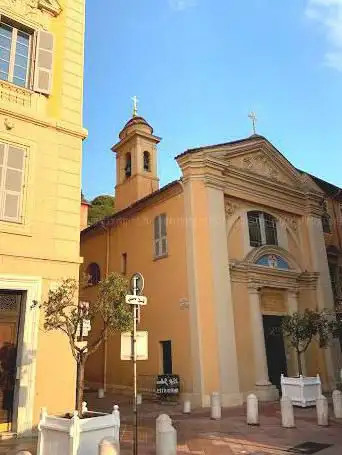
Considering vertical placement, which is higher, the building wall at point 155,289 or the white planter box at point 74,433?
the building wall at point 155,289

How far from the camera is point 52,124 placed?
1040 centimetres

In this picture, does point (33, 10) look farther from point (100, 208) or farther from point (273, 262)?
point (100, 208)

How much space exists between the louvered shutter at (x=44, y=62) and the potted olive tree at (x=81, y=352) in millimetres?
5559

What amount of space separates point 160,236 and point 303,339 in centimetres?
667

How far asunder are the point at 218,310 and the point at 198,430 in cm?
528

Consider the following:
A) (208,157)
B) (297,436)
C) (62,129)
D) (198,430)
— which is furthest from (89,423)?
(208,157)

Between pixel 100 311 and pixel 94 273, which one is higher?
pixel 94 273

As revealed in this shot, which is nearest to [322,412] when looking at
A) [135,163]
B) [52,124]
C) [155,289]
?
[155,289]

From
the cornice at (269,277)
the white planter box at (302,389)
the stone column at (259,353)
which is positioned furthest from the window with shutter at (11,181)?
the white planter box at (302,389)

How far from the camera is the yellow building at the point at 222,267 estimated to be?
14.5 metres

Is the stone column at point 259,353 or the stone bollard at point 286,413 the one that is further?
the stone column at point 259,353

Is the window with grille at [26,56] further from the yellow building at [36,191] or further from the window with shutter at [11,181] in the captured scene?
the window with shutter at [11,181]

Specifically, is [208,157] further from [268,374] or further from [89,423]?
[89,423]

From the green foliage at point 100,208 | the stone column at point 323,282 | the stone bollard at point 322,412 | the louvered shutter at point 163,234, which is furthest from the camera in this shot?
the green foliage at point 100,208
